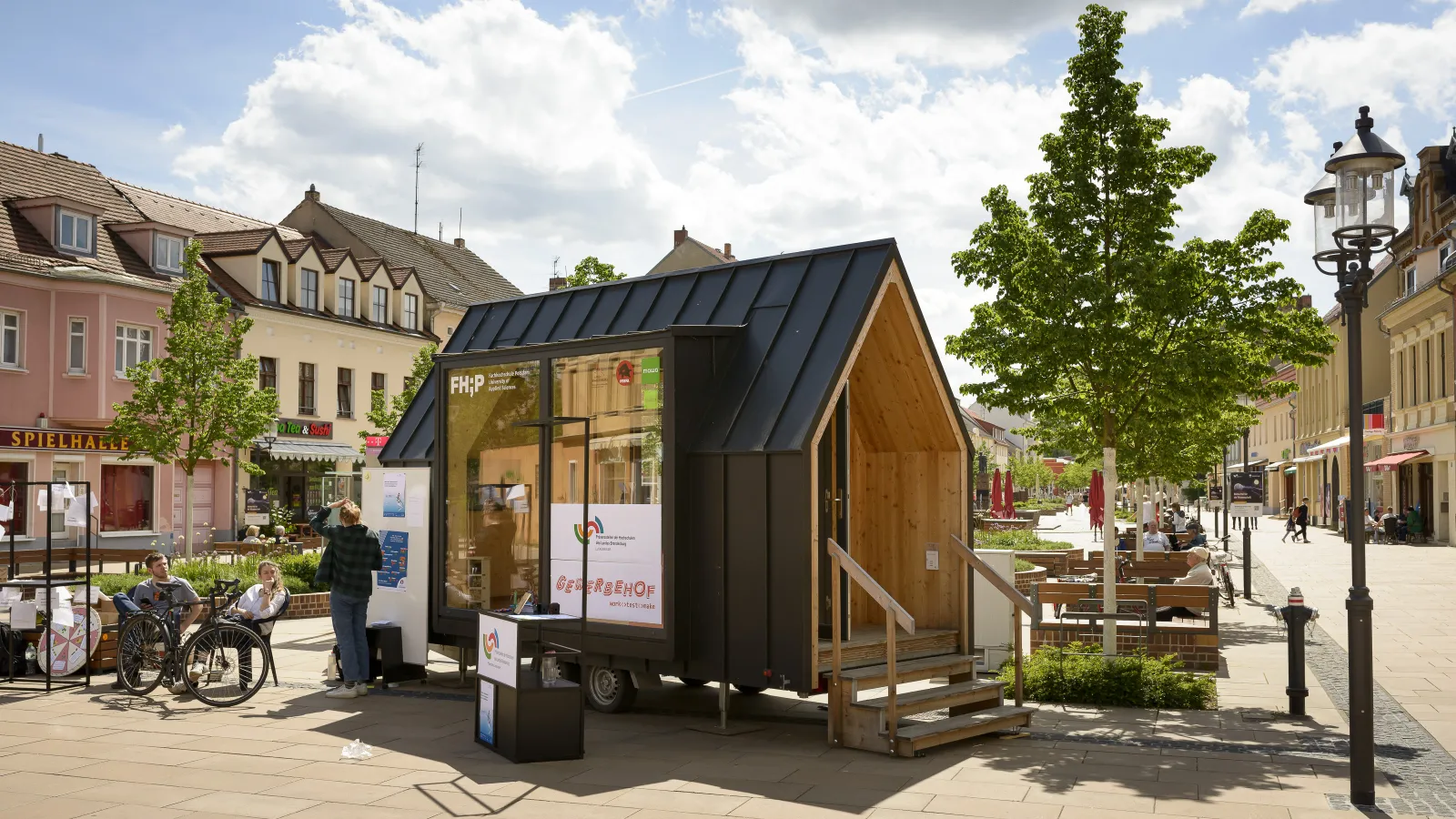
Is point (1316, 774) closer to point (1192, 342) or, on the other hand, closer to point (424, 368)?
point (1192, 342)

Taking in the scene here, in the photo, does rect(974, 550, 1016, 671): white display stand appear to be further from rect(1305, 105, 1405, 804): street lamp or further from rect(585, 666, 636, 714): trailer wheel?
rect(1305, 105, 1405, 804): street lamp

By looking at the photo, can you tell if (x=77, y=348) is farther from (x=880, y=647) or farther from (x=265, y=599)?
(x=880, y=647)

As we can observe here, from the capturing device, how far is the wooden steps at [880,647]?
32.3 ft

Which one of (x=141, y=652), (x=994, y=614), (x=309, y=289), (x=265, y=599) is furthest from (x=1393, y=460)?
(x=141, y=652)

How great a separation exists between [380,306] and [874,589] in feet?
130

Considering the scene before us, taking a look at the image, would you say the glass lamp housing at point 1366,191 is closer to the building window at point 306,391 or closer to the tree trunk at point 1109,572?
the tree trunk at point 1109,572

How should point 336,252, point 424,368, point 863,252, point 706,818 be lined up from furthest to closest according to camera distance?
point 336,252, point 424,368, point 863,252, point 706,818

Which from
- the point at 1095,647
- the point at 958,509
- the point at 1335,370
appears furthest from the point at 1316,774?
the point at 1335,370

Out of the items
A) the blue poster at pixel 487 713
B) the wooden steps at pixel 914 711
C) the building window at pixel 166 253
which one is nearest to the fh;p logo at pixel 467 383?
the blue poster at pixel 487 713

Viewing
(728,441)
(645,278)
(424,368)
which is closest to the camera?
(728,441)

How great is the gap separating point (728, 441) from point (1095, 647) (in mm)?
5258

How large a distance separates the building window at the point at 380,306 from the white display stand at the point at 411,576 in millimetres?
33997

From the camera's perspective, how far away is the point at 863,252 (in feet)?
34.9

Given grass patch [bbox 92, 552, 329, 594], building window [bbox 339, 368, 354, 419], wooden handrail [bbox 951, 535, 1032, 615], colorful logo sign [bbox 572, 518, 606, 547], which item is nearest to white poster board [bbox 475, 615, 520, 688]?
colorful logo sign [bbox 572, 518, 606, 547]
